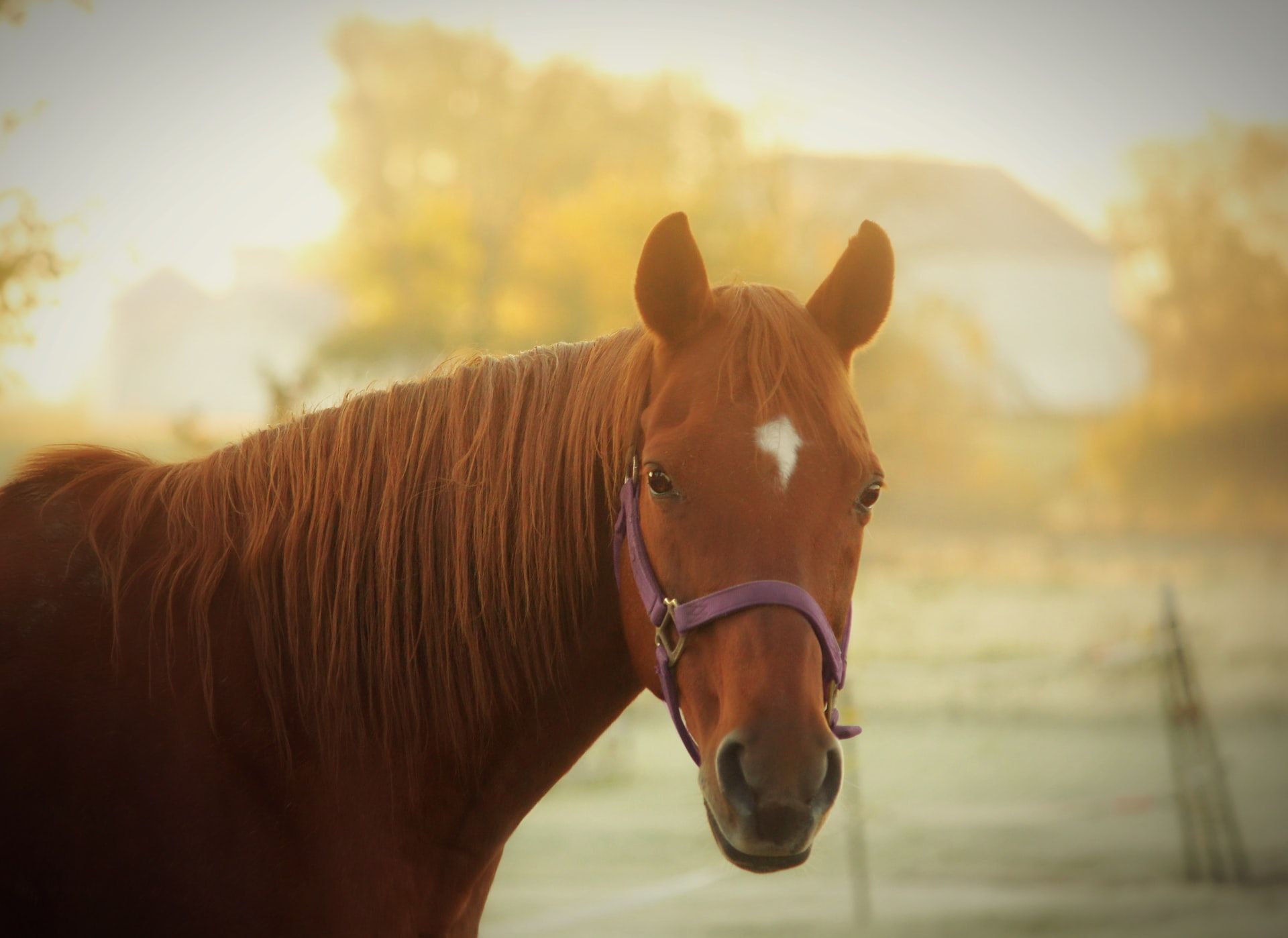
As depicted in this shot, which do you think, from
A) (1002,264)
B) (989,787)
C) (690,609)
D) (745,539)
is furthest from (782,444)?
(1002,264)

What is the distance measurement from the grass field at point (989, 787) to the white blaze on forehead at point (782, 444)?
73 cm

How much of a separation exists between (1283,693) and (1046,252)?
8907 mm

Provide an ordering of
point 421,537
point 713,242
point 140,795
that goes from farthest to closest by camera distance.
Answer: point 713,242
point 421,537
point 140,795

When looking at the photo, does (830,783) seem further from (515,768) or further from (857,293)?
(857,293)

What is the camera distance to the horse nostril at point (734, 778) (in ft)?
5.18

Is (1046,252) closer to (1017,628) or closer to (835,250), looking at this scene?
(835,250)

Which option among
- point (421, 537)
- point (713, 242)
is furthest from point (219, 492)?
point (713, 242)

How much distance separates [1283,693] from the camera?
45.0 ft

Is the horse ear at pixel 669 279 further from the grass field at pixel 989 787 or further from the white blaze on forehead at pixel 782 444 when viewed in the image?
the grass field at pixel 989 787

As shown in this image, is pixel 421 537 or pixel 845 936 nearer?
pixel 421 537

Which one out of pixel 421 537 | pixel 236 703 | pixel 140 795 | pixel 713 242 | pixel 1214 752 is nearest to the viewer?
pixel 140 795

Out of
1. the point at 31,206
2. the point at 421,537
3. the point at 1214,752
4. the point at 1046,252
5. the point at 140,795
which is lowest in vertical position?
the point at 1214,752

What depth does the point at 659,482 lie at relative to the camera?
179 cm

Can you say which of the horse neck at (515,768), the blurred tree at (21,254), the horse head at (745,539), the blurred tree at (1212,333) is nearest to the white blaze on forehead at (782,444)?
the horse head at (745,539)
